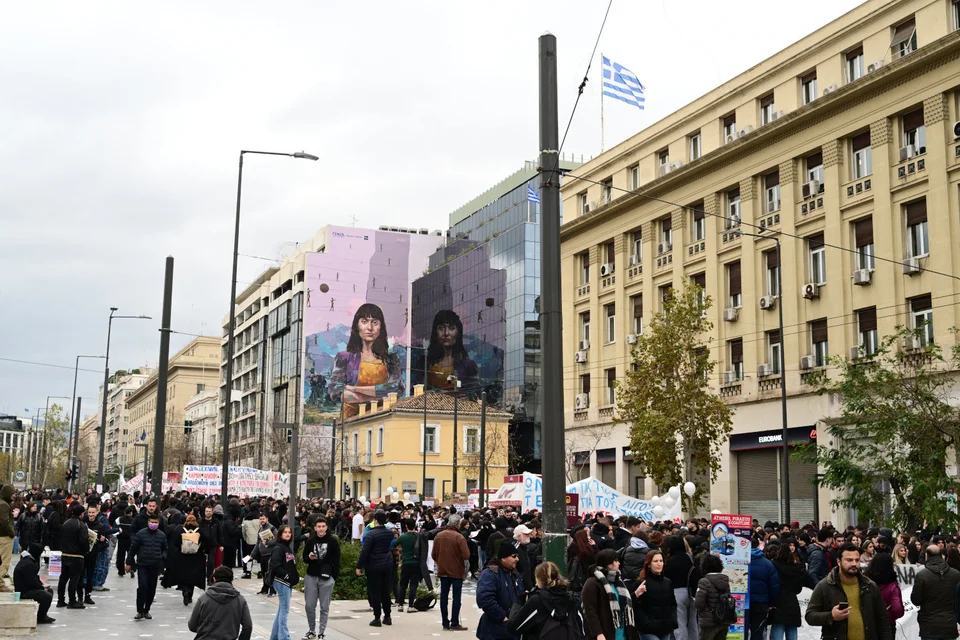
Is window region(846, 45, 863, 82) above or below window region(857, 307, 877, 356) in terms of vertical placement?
above

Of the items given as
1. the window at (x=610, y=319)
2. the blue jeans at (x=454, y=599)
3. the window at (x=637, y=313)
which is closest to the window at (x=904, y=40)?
the window at (x=637, y=313)

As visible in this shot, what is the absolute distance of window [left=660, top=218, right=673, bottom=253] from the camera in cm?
4660

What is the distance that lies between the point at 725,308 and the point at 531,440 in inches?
1672

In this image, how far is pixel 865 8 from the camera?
3631 centimetres

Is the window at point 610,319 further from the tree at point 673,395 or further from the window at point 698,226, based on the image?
the tree at point 673,395

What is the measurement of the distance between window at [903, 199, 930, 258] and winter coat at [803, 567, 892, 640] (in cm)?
2605

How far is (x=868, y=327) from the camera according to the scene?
118 feet

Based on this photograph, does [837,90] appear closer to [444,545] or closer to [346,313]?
[444,545]

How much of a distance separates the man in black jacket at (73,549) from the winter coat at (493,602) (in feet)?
29.8

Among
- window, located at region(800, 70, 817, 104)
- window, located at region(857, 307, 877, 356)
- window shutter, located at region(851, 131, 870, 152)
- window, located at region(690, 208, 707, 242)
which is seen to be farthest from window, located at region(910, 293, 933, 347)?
window, located at region(690, 208, 707, 242)

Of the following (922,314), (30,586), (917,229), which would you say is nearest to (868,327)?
(922,314)

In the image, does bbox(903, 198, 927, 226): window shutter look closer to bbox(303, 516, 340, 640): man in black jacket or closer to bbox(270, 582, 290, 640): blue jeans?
bbox(303, 516, 340, 640): man in black jacket

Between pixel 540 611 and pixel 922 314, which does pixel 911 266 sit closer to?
pixel 922 314

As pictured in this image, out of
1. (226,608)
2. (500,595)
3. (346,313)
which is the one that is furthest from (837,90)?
(346,313)
